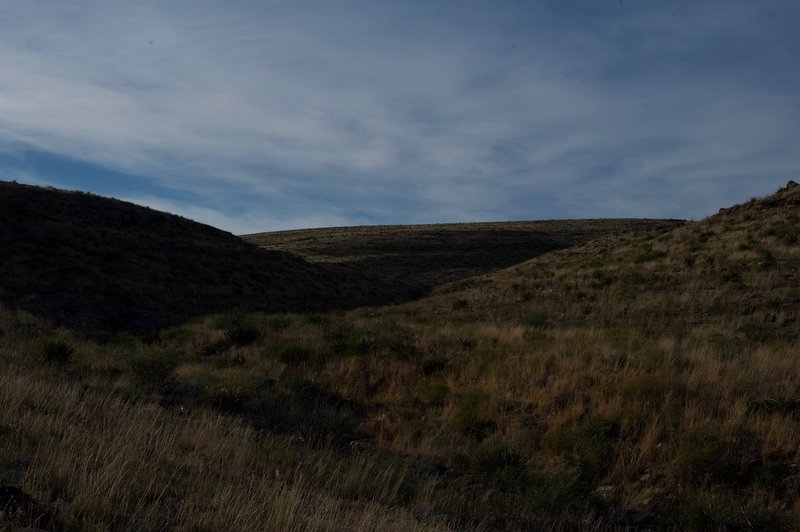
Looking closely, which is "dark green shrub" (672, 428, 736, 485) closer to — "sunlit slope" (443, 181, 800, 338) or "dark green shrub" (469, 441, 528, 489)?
"dark green shrub" (469, 441, 528, 489)

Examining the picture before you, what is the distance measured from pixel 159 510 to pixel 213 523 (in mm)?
471

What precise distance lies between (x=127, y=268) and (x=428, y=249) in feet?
138

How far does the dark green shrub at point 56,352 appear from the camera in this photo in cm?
1129

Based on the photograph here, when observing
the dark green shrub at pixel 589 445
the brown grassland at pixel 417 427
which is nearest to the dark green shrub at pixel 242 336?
the brown grassland at pixel 417 427

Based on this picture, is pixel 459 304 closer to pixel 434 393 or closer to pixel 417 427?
pixel 434 393

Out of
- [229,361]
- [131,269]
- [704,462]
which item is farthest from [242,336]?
[131,269]

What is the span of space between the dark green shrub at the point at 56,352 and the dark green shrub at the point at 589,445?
372 inches

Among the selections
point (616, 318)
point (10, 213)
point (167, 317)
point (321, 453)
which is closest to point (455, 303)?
point (616, 318)

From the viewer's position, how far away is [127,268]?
28.9 m

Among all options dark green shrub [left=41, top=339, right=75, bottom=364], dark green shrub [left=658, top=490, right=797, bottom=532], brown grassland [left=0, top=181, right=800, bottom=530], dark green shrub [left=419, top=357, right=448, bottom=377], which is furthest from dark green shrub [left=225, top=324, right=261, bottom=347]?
dark green shrub [left=658, top=490, right=797, bottom=532]

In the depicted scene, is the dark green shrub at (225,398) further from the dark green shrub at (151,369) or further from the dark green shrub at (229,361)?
the dark green shrub at (229,361)

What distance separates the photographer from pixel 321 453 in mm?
7008

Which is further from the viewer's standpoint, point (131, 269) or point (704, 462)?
point (131, 269)

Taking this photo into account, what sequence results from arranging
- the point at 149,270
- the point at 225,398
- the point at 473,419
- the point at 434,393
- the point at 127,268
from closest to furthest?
the point at 473,419
the point at 225,398
the point at 434,393
the point at 127,268
the point at 149,270
